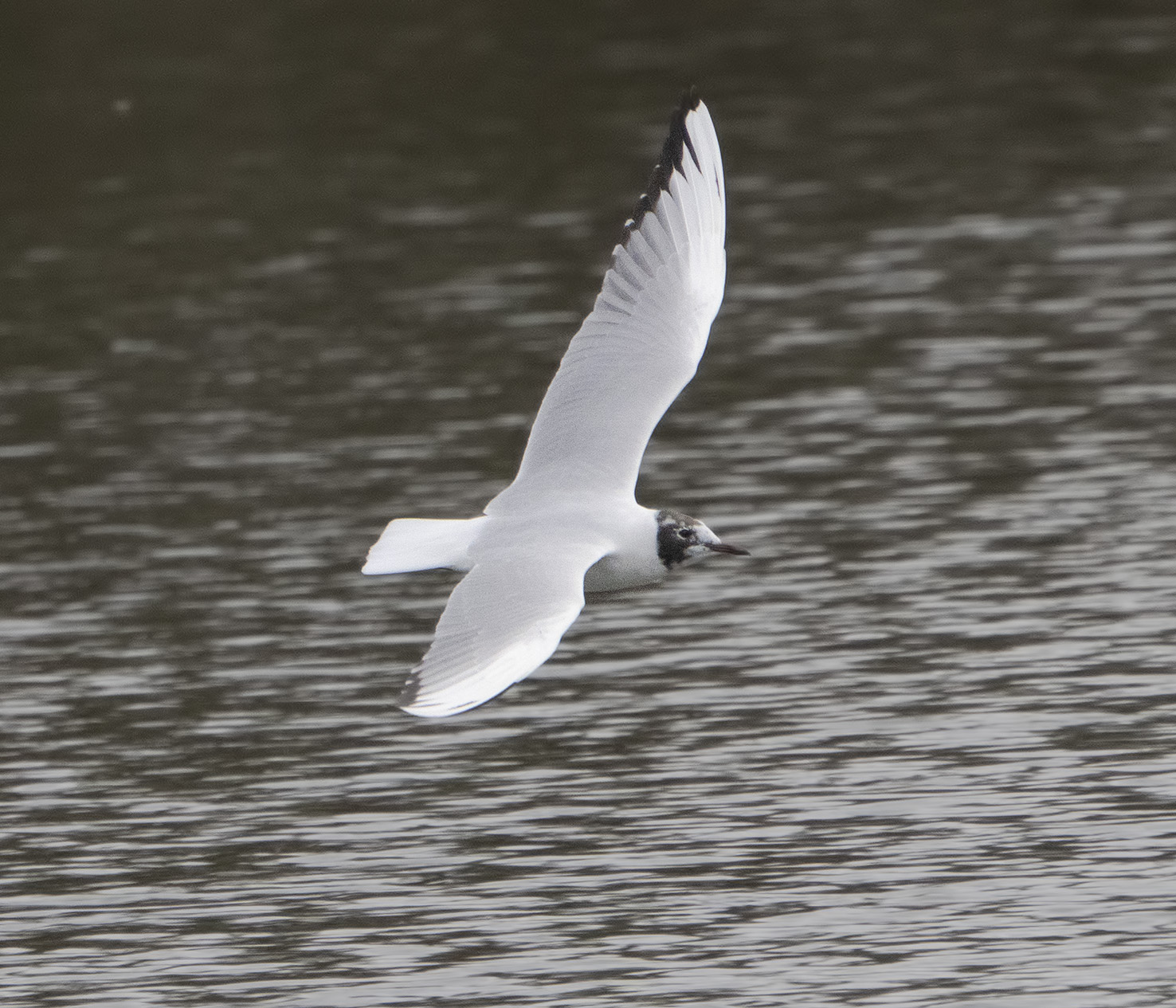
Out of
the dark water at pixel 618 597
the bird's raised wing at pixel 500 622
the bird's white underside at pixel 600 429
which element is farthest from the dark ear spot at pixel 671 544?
the dark water at pixel 618 597

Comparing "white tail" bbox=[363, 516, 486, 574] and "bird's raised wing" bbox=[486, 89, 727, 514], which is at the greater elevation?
"bird's raised wing" bbox=[486, 89, 727, 514]

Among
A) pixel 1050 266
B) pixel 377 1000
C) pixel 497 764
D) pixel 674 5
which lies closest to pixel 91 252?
pixel 1050 266

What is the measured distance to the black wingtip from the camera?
1166cm

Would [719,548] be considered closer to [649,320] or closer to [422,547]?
[422,547]

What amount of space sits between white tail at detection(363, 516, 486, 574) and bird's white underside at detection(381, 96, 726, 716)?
0.05ft

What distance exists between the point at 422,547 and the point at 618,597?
4.58 meters

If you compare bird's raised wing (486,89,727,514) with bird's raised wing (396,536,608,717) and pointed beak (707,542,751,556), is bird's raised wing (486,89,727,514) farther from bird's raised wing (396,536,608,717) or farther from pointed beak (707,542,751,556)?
bird's raised wing (396,536,608,717)

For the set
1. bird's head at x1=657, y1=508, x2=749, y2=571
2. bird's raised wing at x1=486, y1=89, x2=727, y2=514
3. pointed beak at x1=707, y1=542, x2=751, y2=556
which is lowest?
pointed beak at x1=707, y1=542, x2=751, y2=556

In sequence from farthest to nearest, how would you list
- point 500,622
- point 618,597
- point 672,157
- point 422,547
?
1. point 618,597
2. point 672,157
3. point 422,547
4. point 500,622

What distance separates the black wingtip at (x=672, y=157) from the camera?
11664mm

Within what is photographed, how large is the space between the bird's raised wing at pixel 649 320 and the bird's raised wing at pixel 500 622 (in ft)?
3.70

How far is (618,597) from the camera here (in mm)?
14828

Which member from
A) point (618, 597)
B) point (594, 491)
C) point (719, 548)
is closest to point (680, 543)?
point (719, 548)

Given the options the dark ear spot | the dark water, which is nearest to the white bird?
the dark ear spot
